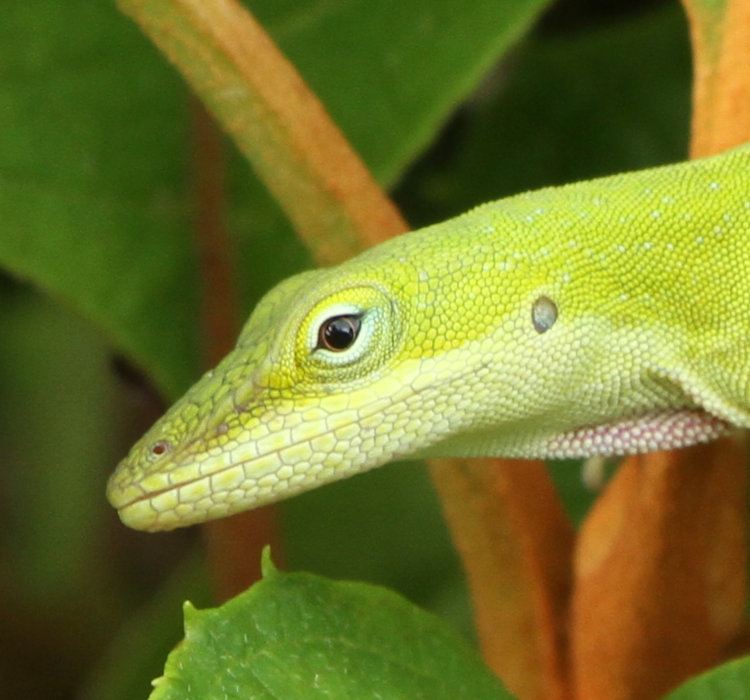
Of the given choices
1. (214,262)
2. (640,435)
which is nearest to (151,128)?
(214,262)

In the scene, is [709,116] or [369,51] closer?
[709,116]

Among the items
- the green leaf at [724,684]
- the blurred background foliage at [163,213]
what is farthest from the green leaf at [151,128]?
the green leaf at [724,684]

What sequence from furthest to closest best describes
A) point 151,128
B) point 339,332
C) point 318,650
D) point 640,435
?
point 151,128, point 640,435, point 339,332, point 318,650

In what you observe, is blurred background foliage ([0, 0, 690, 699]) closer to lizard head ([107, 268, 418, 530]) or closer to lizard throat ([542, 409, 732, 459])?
lizard head ([107, 268, 418, 530])

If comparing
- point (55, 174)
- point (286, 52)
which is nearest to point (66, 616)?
point (55, 174)

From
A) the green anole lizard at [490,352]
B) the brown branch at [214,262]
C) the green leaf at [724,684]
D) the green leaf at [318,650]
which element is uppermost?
the brown branch at [214,262]

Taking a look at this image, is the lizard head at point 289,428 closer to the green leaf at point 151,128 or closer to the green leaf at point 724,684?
the green leaf at point 724,684

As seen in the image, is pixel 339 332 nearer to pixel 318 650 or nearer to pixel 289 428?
pixel 289 428

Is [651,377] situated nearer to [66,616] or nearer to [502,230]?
[502,230]
